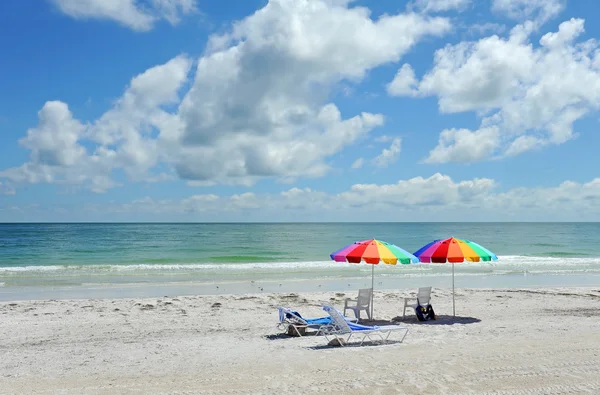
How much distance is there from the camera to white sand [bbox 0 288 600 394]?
22.2 feet

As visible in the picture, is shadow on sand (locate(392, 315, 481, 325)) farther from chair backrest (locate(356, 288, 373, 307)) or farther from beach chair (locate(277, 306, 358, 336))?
beach chair (locate(277, 306, 358, 336))

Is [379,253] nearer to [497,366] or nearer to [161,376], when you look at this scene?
[497,366]

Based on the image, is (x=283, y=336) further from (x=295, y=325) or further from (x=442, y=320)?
(x=442, y=320)

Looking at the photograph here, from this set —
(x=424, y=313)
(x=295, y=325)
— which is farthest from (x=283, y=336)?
(x=424, y=313)

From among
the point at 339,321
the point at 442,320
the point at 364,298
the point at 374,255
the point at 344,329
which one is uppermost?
the point at 374,255

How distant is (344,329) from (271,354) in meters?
1.66

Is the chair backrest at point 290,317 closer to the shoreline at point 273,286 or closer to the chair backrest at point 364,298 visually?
the chair backrest at point 364,298

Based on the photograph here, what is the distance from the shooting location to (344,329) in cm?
948

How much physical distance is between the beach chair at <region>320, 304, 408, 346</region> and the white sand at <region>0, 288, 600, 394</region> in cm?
26

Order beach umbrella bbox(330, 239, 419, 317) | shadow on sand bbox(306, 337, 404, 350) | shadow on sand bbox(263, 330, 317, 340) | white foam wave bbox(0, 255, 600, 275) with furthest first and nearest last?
white foam wave bbox(0, 255, 600, 275) < beach umbrella bbox(330, 239, 419, 317) < shadow on sand bbox(263, 330, 317, 340) < shadow on sand bbox(306, 337, 404, 350)

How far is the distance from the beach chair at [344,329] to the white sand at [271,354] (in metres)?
0.26

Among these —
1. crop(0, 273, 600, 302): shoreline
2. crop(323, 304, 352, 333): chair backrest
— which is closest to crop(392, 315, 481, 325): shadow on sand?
crop(323, 304, 352, 333): chair backrest

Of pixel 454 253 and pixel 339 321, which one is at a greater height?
pixel 454 253

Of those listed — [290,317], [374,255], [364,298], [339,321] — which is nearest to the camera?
[339,321]
